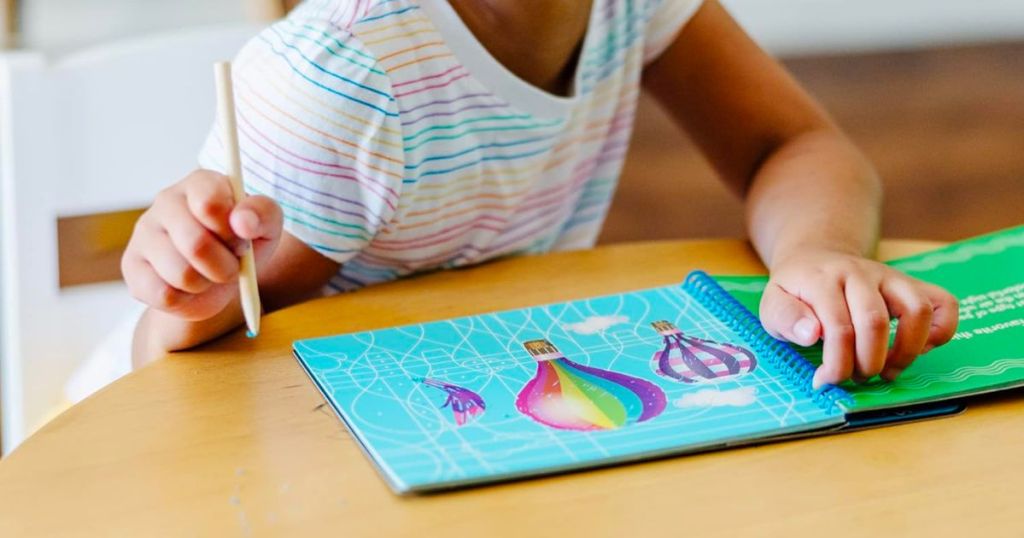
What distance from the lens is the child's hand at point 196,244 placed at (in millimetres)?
545

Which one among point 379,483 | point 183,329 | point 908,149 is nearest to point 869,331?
point 379,483

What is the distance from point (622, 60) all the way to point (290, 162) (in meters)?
0.29

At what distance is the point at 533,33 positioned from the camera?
0.81m

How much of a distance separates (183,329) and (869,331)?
34 cm

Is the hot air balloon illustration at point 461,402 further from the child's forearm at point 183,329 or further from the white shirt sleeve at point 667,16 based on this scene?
the white shirt sleeve at point 667,16

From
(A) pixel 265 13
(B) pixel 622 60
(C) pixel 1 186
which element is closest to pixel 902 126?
(A) pixel 265 13

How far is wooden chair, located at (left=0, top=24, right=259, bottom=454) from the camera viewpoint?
907 mm

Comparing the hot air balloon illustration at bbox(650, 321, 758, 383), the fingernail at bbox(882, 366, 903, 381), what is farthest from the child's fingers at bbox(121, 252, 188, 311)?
the fingernail at bbox(882, 366, 903, 381)

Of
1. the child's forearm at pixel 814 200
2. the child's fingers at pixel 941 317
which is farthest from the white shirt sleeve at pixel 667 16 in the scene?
the child's fingers at pixel 941 317

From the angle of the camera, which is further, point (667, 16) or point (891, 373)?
point (667, 16)

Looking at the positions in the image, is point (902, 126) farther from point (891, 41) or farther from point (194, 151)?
point (194, 151)

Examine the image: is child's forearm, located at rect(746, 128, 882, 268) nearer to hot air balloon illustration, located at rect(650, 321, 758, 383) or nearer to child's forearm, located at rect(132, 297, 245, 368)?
hot air balloon illustration, located at rect(650, 321, 758, 383)

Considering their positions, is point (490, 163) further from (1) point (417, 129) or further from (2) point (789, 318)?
(2) point (789, 318)

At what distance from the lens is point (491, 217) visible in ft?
2.78
